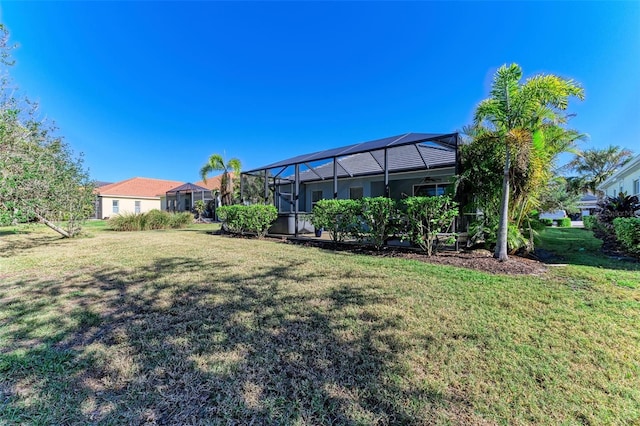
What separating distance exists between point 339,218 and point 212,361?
6.40 m

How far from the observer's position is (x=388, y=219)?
7484mm

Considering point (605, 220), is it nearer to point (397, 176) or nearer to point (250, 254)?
point (397, 176)

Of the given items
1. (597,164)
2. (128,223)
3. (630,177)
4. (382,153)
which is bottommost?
(128,223)

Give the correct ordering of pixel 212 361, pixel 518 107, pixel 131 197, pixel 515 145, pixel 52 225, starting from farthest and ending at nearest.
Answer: pixel 131 197, pixel 52 225, pixel 518 107, pixel 515 145, pixel 212 361

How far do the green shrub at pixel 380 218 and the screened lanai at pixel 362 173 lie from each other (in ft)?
4.69

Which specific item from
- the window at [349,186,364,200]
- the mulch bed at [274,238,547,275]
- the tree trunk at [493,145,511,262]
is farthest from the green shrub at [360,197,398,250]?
the window at [349,186,364,200]

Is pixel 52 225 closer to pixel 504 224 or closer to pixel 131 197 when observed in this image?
pixel 504 224

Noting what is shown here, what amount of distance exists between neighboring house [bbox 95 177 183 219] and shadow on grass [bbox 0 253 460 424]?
97.0ft

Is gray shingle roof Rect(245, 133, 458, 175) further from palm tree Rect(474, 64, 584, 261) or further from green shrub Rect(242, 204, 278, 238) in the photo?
green shrub Rect(242, 204, 278, 238)

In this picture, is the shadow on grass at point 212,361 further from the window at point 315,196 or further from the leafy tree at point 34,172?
the window at point 315,196

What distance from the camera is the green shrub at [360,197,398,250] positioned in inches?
292

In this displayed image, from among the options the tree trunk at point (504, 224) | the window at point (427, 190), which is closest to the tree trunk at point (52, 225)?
the tree trunk at point (504, 224)

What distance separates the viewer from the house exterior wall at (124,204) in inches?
1131

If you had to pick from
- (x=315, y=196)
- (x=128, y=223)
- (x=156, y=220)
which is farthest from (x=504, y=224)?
(x=128, y=223)
